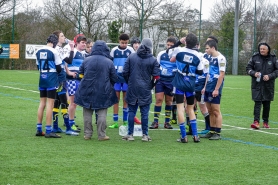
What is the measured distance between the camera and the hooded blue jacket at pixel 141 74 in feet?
31.9

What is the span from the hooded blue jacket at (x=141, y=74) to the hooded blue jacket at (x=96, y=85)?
1.05ft

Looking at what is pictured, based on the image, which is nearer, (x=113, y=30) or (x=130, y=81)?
(x=130, y=81)

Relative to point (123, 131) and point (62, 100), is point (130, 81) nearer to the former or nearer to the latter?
point (123, 131)

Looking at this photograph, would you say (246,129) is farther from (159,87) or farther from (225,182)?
(225,182)

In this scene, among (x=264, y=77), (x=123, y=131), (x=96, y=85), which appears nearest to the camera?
(x=96, y=85)

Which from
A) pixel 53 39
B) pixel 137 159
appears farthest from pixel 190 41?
pixel 137 159

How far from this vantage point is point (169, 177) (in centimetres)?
669

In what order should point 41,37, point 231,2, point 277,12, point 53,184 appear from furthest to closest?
point 277,12 < point 231,2 < point 41,37 < point 53,184

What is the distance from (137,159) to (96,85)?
2.30 metres

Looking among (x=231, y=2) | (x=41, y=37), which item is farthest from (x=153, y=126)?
(x=231, y=2)

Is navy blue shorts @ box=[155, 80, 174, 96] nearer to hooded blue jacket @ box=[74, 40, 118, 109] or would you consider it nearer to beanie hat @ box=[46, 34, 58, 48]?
hooded blue jacket @ box=[74, 40, 118, 109]

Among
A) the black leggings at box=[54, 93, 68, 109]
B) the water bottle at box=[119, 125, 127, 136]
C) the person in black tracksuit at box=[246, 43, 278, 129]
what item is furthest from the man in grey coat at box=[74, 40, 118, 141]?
the person in black tracksuit at box=[246, 43, 278, 129]

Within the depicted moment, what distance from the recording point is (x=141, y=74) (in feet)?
31.9

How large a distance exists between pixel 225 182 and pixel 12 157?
308cm
